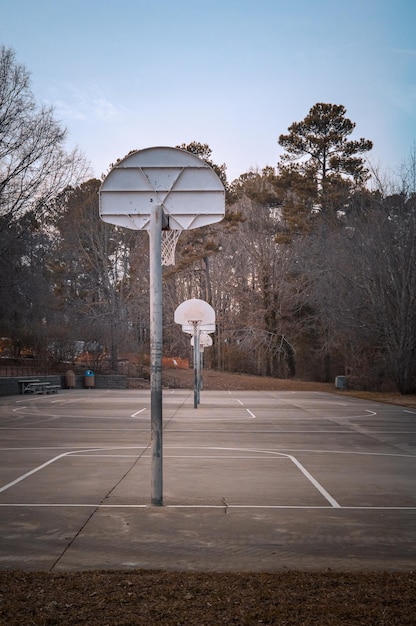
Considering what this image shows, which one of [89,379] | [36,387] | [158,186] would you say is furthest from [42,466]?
[89,379]

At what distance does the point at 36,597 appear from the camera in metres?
4.73

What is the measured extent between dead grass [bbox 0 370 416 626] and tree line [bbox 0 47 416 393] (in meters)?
31.1

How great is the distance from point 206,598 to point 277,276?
48088 millimetres

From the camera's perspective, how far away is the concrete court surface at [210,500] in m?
5.94

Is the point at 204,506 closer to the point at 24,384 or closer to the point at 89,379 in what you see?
the point at 24,384

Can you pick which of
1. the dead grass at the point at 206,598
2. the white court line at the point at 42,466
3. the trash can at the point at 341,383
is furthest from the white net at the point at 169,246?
the trash can at the point at 341,383

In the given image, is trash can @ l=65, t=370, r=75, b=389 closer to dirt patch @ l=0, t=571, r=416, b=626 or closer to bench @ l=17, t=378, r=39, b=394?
bench @ l=17, t=378, r=39, b=394

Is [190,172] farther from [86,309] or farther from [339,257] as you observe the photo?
[86,309]

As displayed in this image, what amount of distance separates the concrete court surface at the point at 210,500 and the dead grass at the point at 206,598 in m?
0.38

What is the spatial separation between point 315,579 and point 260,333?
154ft

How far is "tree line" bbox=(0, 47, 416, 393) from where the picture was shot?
36750 millimetres

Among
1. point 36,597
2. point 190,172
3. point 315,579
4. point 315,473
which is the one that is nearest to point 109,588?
point 36,597

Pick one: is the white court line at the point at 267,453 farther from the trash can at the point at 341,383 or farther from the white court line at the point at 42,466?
the trash can at the point at 341,383

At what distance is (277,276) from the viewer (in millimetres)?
52406
